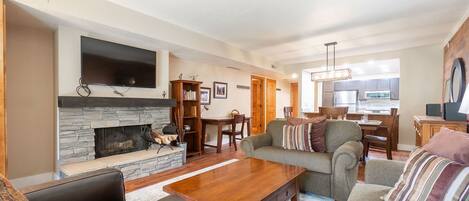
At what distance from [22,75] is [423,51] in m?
6.94

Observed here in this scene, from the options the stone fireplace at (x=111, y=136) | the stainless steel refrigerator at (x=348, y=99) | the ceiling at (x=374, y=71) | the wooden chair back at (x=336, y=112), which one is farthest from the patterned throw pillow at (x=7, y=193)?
the stainless steel refrigerator at (x=348, y=99)

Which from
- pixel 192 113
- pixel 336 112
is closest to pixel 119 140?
pixel 192 113

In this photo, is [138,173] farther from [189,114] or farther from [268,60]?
[268,60]

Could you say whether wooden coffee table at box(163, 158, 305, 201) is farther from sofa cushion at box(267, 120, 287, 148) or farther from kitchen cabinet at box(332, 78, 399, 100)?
kitchen cabinet at box(332, 78, 399, 100)

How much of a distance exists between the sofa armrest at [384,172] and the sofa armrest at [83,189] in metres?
1.75

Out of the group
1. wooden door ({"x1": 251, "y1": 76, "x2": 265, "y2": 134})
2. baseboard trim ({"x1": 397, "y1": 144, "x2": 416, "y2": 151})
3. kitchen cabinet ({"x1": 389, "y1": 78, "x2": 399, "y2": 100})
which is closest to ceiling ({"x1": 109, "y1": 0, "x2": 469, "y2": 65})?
baseboard trim ({"x1": 397, "y1": 144, "x2": 416, "y2": 151})

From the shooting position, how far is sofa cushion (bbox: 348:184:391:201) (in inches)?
52.2

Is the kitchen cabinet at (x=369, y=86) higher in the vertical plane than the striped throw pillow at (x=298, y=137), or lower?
higher

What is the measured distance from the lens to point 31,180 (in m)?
2.86

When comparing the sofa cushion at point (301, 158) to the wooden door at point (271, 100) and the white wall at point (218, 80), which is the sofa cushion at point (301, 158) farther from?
the wooden door at point (271, 100)

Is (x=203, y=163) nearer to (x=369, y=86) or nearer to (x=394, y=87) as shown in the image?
(x=369, y=86)

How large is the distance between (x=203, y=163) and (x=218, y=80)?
2.32 meters

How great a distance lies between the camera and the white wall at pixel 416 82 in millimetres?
4516

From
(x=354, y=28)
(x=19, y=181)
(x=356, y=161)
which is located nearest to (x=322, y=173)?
(x=356, y=161)
